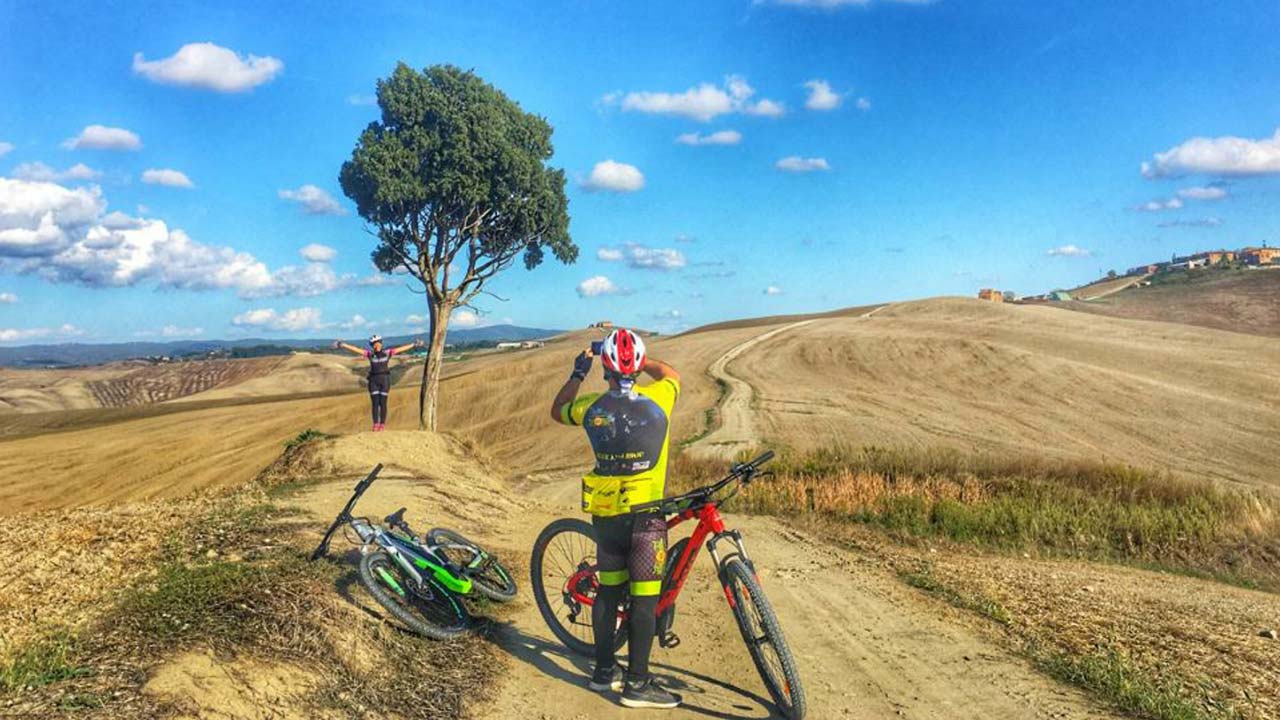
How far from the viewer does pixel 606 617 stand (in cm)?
632

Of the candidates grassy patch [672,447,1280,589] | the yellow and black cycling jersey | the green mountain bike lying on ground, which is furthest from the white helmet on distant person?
grassy patch [672,447,1280,589]

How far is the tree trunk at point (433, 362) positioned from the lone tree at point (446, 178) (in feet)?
0.13

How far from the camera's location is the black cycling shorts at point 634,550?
6.04 meters

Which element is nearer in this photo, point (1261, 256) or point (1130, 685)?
point (1130, 685)

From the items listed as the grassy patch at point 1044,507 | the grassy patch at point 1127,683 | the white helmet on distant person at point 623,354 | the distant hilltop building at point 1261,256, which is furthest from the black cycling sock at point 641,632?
the distant hilltop building at point 1261,256

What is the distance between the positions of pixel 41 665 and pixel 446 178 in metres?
22.7

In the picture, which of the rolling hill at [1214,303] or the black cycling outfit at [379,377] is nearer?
the black cycling outfit at [379,377]

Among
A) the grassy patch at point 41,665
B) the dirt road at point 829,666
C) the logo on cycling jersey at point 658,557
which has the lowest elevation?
the dirt road at point 829,666

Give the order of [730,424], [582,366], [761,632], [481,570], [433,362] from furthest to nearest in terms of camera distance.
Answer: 1. [730,424]
2. [433,362]
3. [481,570]
4. [582,366]
5. [761,632]

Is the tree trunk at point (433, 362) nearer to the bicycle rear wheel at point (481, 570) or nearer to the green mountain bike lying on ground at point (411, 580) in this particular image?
the bicycle rear wheel at point (481, 570)

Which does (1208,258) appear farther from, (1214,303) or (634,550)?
(634,550)

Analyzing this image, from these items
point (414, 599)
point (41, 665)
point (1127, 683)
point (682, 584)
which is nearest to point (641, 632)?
point (682, 584)

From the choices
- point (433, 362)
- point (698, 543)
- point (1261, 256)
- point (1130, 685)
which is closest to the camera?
point (1130, 685)

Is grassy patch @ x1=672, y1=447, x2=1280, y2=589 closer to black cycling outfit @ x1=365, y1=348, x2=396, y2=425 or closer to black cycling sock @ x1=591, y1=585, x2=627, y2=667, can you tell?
black cycling outfit @ x1=365, y1=348, x2=396, y2=425
